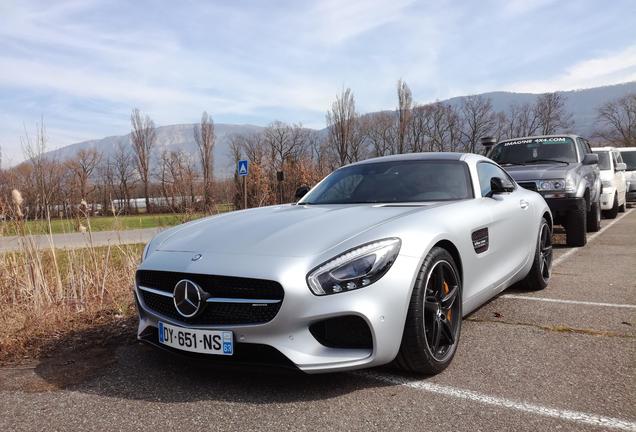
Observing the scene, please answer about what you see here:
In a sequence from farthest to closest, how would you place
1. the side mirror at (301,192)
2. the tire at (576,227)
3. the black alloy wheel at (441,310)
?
the tire at (576,227)
the side mirror at (301,192)
the black alloy wheel at (441,310)

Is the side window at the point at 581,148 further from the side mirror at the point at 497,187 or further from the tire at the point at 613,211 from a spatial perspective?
the side mirror at the point at 497,187

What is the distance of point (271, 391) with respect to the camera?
2631 mm

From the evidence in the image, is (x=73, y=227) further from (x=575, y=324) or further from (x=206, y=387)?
(x=575, y=324)

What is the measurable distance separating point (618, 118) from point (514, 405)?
7818 centimetres

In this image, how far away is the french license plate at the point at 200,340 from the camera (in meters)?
2.47

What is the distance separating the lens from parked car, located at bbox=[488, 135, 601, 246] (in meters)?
7.29

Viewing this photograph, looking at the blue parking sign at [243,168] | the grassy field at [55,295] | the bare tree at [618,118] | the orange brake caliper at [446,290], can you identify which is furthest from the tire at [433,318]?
the bare tree at [618,118]

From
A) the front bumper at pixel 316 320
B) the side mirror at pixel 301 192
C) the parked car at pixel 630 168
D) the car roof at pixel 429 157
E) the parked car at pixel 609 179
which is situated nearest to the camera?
the front bumper at pixel 316 320

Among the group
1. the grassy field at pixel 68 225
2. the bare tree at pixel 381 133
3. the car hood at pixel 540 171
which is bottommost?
the grassy field at pixel 68 225

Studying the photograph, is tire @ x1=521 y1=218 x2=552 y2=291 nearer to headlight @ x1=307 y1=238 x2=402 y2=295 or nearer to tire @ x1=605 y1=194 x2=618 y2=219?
headlight @ x1=307 y1=238 x2=402 y2=295

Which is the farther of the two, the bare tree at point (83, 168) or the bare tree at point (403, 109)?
the bare tree at point (403, 109)

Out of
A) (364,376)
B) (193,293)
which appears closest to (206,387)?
(193,293)

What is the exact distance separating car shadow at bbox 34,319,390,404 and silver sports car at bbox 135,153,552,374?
17 centimetres

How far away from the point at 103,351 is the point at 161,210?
6153 millimetres
